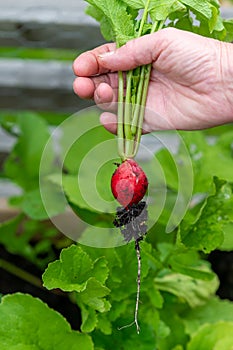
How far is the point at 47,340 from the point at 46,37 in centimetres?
105

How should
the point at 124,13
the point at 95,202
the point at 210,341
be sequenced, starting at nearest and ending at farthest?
1. the point at 124,13
2. the point at 210,341
3. the point at 95,202

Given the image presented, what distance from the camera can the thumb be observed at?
1034mm

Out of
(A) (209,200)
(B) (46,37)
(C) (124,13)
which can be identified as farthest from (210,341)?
(B) (46,37)

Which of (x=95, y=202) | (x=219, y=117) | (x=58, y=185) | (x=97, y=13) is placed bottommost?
(x=58, y=185)

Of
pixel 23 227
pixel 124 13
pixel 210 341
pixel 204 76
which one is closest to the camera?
pixel 124 13

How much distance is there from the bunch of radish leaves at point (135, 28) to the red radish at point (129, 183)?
35 millimetres

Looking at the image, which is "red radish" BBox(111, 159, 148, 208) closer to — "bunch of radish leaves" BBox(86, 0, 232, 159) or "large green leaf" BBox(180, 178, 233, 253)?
"bunch of radish leaves" BBox(86, 0, 232, 159)

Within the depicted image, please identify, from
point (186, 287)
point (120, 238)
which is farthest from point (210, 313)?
point (120, 238)

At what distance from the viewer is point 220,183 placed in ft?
3.79

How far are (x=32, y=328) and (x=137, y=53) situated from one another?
1.70 ft

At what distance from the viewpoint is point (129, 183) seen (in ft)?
3.32

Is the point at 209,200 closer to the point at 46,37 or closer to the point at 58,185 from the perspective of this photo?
the point at 58,185

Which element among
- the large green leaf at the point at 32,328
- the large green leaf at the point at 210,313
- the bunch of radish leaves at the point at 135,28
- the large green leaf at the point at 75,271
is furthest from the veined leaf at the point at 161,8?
the large green leaf at the point at 210,313

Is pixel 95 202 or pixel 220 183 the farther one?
pixel 95 202
